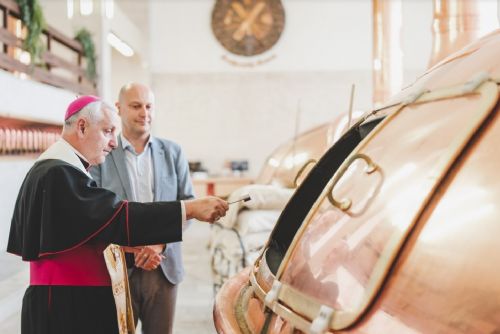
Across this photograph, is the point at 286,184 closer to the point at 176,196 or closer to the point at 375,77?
the point at 375,77

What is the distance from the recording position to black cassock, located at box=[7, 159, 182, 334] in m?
1.67

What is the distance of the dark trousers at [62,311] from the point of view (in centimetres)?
176

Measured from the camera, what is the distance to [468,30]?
3332 mm

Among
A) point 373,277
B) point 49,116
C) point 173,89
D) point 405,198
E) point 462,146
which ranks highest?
point 173,89

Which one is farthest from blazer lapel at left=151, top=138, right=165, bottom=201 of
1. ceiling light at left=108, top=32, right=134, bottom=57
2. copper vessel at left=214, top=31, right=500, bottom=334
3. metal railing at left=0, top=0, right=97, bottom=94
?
ceiling light at left=108, top=32, right=134, bottom=57

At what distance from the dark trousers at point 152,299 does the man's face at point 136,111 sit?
0.63 m

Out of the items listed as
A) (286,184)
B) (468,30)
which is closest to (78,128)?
(468,30)

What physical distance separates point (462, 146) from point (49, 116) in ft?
20.0

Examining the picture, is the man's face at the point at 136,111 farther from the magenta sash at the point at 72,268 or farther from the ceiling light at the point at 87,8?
the ceiling light at the point at 87,8

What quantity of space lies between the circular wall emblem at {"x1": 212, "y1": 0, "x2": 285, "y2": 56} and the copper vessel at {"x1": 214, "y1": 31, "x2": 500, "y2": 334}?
29.1 ft

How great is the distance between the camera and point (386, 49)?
5.75m

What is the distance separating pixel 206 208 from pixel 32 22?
4908 millimetres

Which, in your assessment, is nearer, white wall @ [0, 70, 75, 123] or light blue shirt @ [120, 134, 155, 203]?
light blue shirt @ [120, 134, 155, 203]

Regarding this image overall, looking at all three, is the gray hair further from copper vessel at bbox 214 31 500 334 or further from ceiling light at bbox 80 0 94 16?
ceiling light at bbox 80 0 94 16
